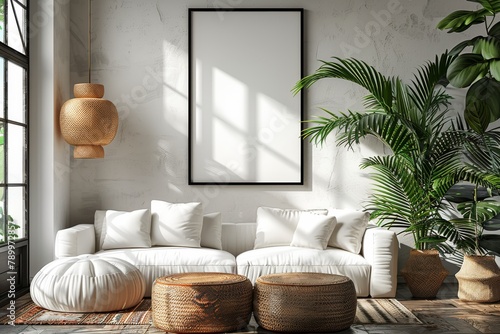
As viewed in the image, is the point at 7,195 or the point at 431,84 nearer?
the point at 7,195

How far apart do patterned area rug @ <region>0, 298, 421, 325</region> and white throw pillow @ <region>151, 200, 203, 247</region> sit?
79 centimetres

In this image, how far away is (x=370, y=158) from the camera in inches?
237

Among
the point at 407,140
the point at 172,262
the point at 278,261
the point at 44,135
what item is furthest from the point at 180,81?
the point at 407,140

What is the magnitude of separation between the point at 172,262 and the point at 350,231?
147cm

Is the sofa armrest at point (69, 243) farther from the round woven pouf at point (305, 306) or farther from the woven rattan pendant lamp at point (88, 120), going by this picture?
the round woven pouf at point (305, 306)

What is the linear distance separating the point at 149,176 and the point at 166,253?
1.10 metres

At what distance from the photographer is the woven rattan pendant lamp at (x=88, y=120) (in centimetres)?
562

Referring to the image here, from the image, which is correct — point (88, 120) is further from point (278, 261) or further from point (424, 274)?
point (424, 274)

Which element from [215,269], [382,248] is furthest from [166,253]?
[382,248]

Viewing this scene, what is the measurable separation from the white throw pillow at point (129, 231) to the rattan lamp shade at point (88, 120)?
2.12 feet

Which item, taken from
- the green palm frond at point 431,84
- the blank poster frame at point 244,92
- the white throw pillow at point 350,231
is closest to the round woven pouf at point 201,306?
the white throw pillow at point 350,231

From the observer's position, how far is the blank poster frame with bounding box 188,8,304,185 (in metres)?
6.14

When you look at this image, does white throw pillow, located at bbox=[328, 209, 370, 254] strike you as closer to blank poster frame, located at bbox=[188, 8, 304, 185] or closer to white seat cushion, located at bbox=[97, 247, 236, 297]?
blank poster frame, located at bbox=[188, 8, 304, 185]

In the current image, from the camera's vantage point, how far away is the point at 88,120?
18.4 ft
